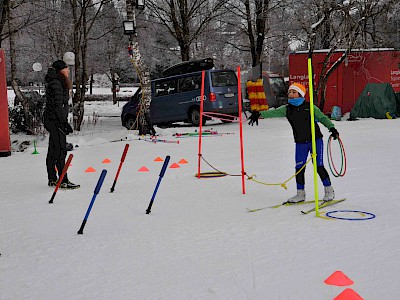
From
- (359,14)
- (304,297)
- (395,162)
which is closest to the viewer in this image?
(304,297)

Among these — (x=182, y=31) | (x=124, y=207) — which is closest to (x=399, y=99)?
(x=182, y=31)

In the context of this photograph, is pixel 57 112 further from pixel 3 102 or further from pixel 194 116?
pixel 194 116

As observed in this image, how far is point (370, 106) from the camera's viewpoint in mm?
20344

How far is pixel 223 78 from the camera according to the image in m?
18.4

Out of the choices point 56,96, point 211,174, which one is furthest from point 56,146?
point 211,174

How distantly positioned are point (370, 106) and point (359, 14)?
4.60 m

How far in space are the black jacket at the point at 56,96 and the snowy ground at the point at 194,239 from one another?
112cm

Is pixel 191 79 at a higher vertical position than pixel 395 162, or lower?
higher

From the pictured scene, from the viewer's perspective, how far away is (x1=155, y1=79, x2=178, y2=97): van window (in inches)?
753

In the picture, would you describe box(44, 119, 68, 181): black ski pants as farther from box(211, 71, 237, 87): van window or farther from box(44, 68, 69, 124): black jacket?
box(211, 71, 237, 87): van window

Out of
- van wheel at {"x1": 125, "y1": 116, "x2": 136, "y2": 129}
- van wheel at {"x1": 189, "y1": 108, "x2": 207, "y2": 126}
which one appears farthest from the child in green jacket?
van wheel at {"x1": 125, "y1": 116, "x2": 136, "y2": 129}

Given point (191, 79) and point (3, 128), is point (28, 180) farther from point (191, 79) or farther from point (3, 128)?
point (191, 79)

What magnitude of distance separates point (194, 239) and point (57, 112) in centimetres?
371

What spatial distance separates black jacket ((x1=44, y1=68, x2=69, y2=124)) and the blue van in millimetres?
10221
